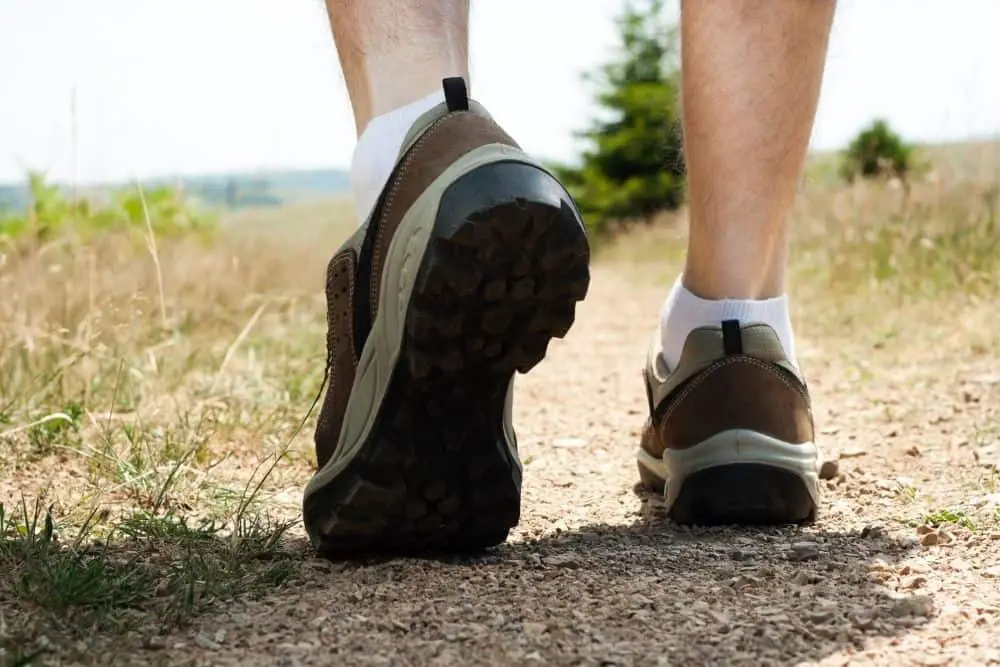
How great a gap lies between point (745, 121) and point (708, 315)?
28cm

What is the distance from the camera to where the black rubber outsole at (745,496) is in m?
1.54

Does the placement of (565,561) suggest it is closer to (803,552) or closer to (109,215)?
(803,552)

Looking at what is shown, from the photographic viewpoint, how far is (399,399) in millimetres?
1220

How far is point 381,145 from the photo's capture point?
4.35 ft

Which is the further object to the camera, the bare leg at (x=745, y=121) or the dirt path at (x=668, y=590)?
the bare leg at (x=745, y=121)

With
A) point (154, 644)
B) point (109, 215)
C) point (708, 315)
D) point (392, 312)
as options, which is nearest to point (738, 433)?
point (708, 315)

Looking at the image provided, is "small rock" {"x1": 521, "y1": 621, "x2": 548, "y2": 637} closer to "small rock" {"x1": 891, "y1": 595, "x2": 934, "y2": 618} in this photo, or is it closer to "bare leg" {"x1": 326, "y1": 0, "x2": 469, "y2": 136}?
"small rock" {"x1": 891, "y1": 595, "x2": 934, "y2": 618}

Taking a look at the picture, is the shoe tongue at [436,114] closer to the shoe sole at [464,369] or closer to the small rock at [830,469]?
the shoe sole at [464,369]

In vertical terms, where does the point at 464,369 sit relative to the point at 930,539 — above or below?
above

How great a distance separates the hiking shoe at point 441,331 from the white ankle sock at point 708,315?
44 cm

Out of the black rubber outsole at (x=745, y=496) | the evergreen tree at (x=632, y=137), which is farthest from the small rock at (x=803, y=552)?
the evergreen tree at (x=632, y=137)

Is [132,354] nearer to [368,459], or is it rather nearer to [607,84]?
[368,459]

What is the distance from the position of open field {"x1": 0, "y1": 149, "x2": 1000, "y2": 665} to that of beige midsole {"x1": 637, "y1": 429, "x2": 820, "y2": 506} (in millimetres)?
77

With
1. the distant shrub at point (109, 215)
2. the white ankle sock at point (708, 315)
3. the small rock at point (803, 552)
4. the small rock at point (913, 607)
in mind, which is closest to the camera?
the small rock at point (913, 607)
